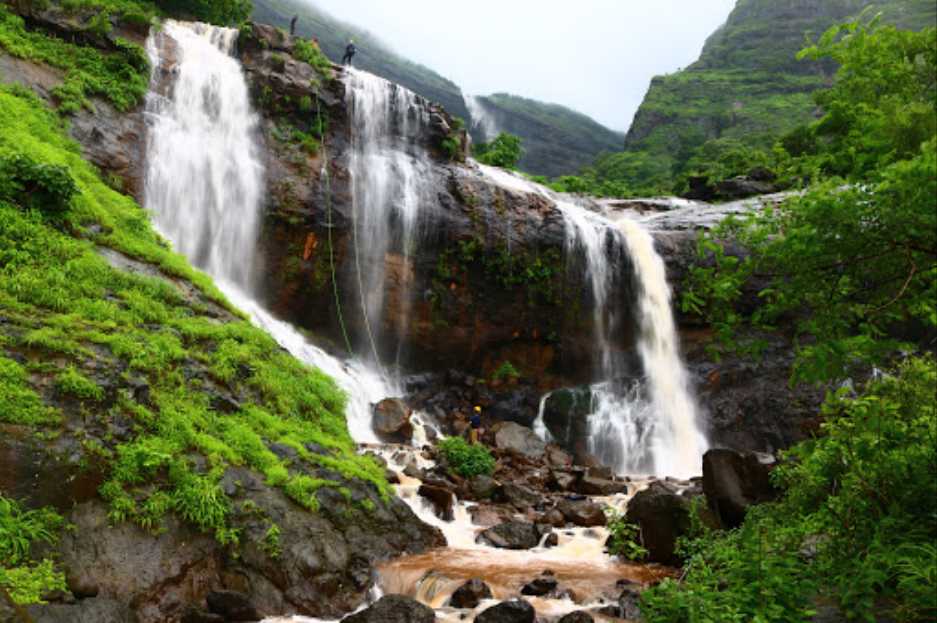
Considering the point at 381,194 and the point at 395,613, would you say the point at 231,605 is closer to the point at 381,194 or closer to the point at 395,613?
the point at 395,613

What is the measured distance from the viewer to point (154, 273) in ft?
35.6

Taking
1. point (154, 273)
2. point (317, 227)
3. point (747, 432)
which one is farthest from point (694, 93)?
point (154, 273)

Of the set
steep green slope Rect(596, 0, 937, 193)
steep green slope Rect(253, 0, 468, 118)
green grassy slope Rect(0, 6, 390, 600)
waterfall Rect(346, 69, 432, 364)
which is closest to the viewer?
green grassy slope Rect(0, 6, 390, 600)

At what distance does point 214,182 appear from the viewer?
57.1 feet

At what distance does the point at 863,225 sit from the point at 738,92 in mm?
78297

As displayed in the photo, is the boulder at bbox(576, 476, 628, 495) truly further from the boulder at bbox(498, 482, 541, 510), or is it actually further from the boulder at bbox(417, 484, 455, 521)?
the boulder at bbox(417, 484, 455, 521)

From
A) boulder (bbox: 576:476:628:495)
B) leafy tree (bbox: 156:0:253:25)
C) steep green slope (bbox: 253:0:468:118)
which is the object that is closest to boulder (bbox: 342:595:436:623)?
boulder (bbox: 576:476:628:495)

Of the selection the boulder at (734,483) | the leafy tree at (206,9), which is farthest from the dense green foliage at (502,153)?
the boulder at (734,483)

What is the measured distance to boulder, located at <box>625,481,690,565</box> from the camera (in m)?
9.17

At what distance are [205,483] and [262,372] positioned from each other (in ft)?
11.1

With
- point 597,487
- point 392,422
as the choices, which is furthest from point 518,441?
point 392,422

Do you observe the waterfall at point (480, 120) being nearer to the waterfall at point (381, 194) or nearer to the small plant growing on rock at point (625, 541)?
the waterfall at point (381, 194)

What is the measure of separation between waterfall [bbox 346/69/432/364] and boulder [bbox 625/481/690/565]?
11.3 metres

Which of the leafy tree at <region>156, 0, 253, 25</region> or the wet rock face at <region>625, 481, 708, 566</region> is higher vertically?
the leafy tree at <region>156, 0, 253, 25</region>
